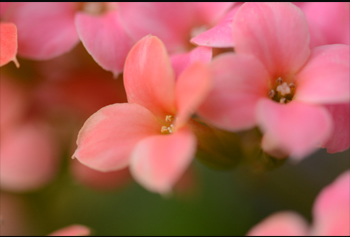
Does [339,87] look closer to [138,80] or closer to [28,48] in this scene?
[138,80]

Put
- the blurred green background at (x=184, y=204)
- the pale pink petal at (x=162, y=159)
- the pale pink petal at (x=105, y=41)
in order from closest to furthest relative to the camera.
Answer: the pale pink petal at (x=162, y=159) → the pale pink petal at (x=105, y=41) → the blurred green background at (x=184, y=204)

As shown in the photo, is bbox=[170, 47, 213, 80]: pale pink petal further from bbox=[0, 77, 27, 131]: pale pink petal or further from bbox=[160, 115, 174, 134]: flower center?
bbox=[0, 77, 27, 131]: pale pink petal

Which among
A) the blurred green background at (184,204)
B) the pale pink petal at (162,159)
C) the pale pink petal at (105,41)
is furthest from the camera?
the blurred green background at (184,204)

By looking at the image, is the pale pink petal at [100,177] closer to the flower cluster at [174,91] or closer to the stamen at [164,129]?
the flower cluster at [174,91]

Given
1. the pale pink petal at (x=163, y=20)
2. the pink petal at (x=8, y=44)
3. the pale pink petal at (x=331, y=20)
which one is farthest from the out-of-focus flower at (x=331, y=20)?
the pink petal at (x=8, y=44)

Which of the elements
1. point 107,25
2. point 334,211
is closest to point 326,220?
point 334,211

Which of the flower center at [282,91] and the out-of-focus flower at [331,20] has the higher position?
the out-of-focus flower at [331,20]

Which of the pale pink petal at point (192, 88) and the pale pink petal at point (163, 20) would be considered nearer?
the pale pink petal at point (192, 88)

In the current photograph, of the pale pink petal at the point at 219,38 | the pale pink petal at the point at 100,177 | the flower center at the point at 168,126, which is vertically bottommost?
the pale pink petal at the point at 100,177

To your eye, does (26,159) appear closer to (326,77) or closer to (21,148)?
(21,148)
